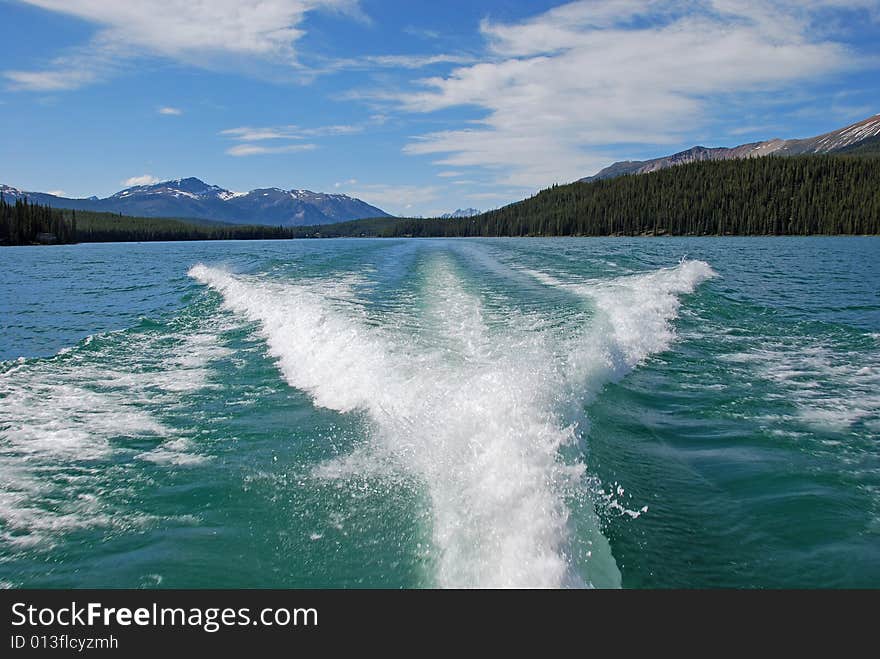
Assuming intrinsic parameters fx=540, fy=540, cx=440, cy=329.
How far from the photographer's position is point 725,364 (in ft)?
33.6

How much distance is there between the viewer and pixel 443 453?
6094 millimetres

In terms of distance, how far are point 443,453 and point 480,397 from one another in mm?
1076

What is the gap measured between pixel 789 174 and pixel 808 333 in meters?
135

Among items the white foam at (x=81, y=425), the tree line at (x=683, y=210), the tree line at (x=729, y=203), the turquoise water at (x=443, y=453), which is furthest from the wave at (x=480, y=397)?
the tree line at (x=729, y=203)

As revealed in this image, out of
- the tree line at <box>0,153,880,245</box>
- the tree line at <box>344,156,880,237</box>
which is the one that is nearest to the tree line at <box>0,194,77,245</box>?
the tree line at <box>0,153,880,245</box>

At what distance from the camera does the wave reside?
437 centimetres

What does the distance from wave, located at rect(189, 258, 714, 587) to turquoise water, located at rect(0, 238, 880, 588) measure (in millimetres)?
37

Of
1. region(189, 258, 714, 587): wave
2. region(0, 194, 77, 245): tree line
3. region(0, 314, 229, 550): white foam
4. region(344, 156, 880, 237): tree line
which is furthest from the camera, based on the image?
region(344, 156, 880, 237): tree line

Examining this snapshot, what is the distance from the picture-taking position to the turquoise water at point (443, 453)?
4.45 meters

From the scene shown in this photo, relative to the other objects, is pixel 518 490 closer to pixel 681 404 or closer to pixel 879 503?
pixel 879 503

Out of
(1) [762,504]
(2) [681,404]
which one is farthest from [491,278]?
(1) [762,504]

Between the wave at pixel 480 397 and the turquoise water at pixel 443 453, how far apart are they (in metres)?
0.04

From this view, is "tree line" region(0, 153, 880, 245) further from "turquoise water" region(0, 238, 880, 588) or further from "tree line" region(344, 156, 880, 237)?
"turquoise water" region(0, 238, 880, 588)

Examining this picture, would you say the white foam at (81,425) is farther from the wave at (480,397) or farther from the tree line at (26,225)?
the tree line at (26,225)
